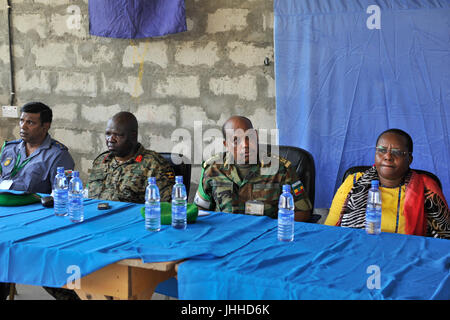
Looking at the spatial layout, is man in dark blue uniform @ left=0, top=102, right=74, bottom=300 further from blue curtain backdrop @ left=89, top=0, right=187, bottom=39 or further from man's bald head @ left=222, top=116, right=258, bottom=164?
man's bald head @ left=222, top=116, right=258, bottom=164

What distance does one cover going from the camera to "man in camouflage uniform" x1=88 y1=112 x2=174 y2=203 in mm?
3119

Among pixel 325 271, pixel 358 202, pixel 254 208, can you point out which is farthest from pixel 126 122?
pixel 325 271

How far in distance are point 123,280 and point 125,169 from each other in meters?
1.46

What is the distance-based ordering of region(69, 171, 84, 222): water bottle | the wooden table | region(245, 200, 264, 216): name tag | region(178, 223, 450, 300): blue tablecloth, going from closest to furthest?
region(178, 223, 450, 300): blue tablecloth < the wooden table < region(69, 171, 84, 222): water bottle < region(245, 200, 264, 216): name tag

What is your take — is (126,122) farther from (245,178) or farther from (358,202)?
(358,202)

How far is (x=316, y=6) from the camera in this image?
3377 millimetres

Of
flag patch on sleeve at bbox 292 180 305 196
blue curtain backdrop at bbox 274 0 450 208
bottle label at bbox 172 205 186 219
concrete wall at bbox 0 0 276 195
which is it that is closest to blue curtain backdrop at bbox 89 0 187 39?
concrete wall at bbox 0 0 276 195

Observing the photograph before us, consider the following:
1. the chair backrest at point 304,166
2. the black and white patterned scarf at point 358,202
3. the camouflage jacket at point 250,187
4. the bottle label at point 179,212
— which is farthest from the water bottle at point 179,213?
the chair backrest at point 304,166

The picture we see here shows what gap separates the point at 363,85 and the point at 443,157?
710 millimetres

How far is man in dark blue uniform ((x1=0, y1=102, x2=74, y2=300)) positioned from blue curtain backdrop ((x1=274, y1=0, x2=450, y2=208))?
1.65 meters

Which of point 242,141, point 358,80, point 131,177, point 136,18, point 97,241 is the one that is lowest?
point 97,241

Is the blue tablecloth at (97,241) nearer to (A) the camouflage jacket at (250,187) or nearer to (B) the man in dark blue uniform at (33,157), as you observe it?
(A) the camouflage jacket at (250,187)

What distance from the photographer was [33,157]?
341 centimetres
